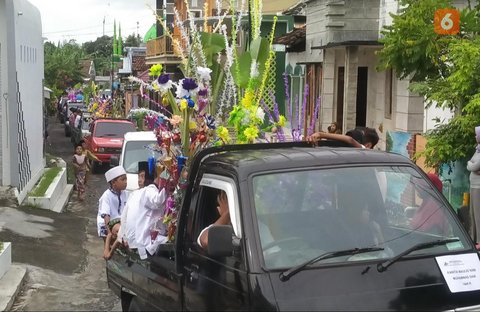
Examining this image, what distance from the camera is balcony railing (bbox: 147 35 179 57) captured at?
3603cm

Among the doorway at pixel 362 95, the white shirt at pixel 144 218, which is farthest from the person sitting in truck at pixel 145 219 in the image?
the doorway at pixel 362 95

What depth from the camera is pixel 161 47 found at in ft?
123

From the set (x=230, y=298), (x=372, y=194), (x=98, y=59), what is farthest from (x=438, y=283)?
(x=98, y=59)

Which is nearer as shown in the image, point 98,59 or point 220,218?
point 220,218

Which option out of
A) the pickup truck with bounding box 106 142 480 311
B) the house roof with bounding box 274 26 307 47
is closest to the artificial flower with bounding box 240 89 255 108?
the pickup truck with bounding box 106 142 480 311

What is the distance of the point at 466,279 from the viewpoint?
4570mm

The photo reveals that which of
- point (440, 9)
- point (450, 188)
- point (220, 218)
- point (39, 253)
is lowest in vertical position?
point (39, 253)

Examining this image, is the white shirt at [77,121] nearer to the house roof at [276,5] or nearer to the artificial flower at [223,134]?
the house roof at [276,5]

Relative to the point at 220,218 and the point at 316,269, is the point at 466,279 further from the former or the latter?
the point at 220,218

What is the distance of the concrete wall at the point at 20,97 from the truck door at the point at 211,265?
33.2 feet

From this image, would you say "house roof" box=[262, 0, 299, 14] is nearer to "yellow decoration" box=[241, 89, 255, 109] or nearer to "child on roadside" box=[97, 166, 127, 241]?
"child on roadside" box=[97, 166, 127, 241]

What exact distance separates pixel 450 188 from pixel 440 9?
8.72 feet

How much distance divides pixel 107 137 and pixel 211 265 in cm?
2190

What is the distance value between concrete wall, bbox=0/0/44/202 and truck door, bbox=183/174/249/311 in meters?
10.1
